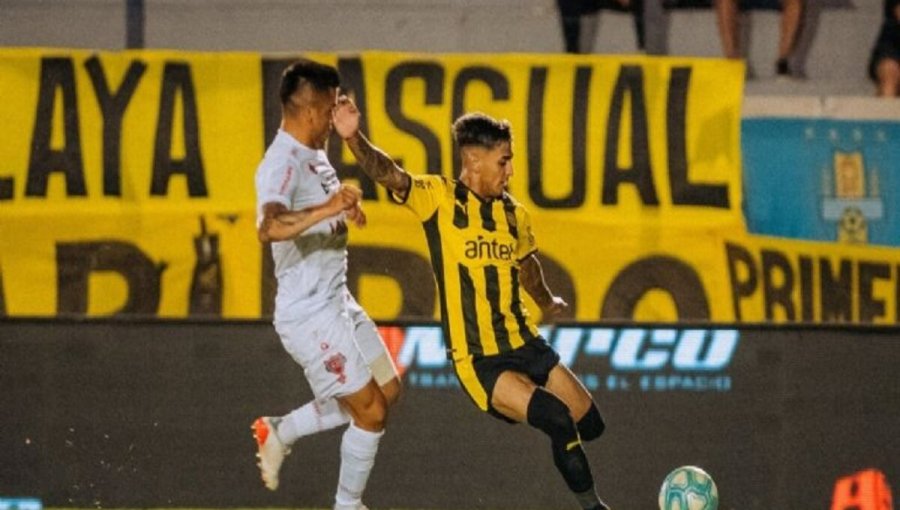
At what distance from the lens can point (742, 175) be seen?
1109 cm

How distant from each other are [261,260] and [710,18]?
106 inches

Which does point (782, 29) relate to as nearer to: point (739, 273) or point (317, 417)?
point (739, 273)

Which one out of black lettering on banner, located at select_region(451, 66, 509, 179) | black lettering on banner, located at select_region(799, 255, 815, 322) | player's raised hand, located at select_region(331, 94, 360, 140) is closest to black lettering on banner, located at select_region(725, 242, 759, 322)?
black lettering on banner, located at select_region(799, 255, 815, 322)

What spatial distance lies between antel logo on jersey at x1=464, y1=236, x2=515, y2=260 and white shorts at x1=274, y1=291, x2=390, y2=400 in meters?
0.51

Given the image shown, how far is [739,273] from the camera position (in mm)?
10898

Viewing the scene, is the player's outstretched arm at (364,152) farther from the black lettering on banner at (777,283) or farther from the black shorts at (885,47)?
the black shorts at (885,47)

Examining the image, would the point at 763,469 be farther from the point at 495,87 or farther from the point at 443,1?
the point at 443,1

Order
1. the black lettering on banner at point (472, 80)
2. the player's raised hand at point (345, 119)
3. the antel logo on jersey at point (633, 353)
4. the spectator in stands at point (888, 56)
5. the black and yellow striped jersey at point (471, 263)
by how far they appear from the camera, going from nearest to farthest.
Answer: the player's raised hand at point (345, 119) < the black and yellow striped jersey at point (471, 263) < the antel logo on jersey at point (633, 353) < the black lettering on banner at point (472, 80) < the spectator in stands at point (888, 56)

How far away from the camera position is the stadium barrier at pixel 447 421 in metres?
9.43

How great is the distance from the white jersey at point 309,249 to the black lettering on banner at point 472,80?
2795 mm

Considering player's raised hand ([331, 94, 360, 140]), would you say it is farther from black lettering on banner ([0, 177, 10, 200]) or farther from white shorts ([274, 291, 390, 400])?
black lettering on banner ([0, 177, 10, 200])

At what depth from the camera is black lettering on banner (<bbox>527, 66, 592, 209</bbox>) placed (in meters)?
11.0

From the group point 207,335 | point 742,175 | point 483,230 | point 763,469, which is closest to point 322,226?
point 483,230

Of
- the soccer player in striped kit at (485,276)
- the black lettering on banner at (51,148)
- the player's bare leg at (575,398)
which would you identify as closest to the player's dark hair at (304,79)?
the soccer player in striped kit at (485,276)
